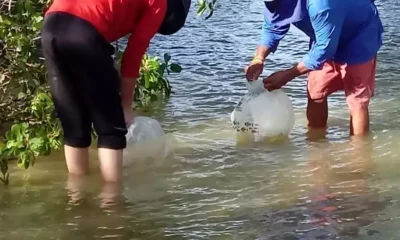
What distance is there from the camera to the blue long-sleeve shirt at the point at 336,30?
388cm

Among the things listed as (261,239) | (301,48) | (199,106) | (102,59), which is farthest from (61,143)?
(301,48)

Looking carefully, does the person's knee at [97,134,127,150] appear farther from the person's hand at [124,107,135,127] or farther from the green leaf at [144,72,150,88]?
the green leaf at [144,72,150,88]

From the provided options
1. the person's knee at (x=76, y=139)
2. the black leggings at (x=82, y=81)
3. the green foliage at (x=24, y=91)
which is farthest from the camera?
the person's knee at (x=76, y=139)

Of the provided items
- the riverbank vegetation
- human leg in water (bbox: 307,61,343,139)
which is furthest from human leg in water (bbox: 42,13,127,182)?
human leg in water (bbox: 307,61,343,139)

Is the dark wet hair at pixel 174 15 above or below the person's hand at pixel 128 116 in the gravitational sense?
above

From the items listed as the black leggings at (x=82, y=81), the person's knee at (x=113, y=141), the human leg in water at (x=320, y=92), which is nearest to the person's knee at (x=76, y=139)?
the black leggings at (x=82, y=81)

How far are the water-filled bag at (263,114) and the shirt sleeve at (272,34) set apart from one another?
22 cm

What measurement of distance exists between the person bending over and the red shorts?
119 cm

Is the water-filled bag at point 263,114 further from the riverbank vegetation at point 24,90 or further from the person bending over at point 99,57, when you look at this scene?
the person bending over at point 99,57

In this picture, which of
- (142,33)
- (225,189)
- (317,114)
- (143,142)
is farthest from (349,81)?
(142,33)

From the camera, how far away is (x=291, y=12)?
406 cm

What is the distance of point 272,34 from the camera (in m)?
4.22

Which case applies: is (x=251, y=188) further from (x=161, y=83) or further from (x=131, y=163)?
(x=161, y=83)

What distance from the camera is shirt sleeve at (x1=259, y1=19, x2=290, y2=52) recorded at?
418cm
